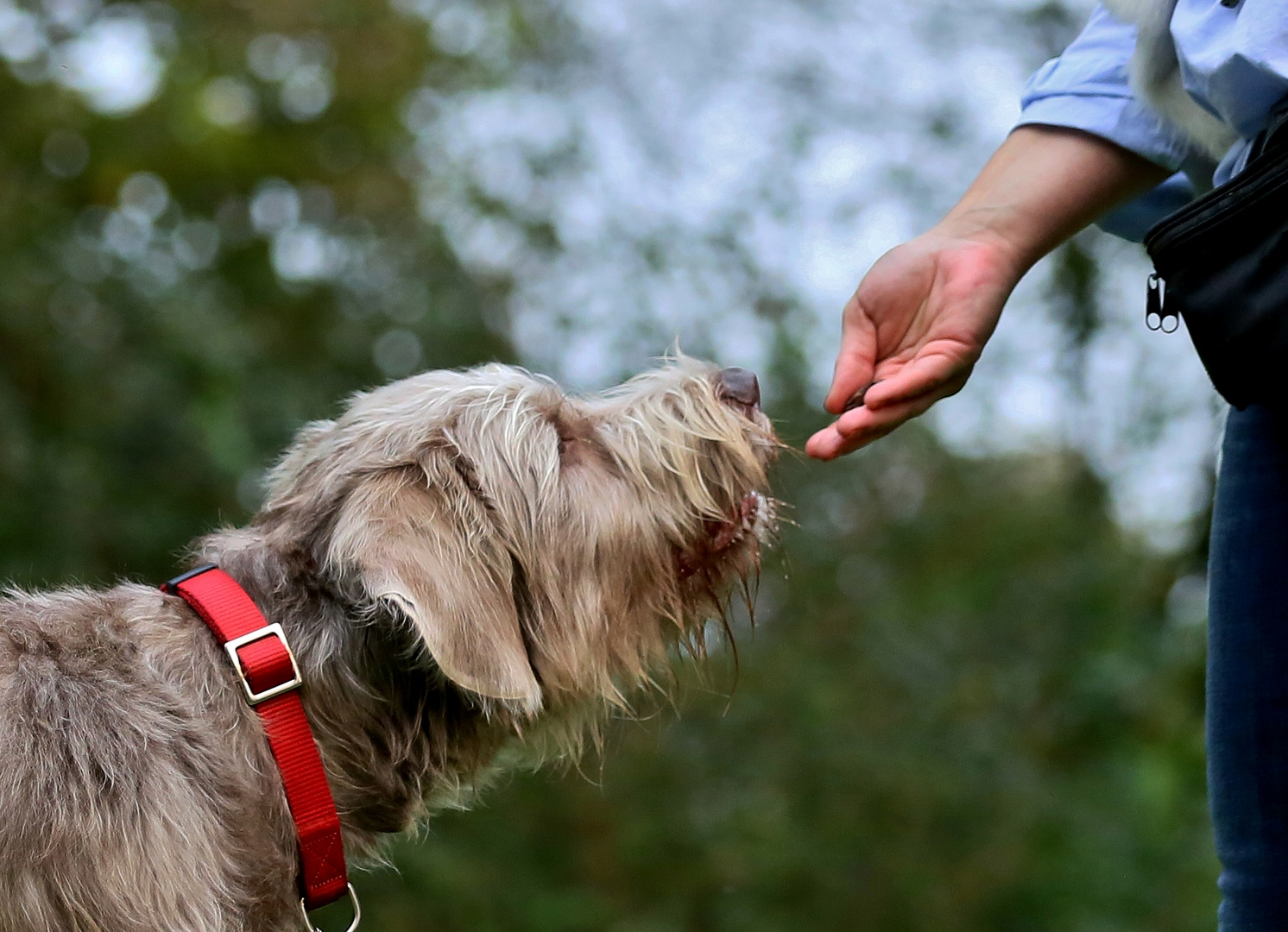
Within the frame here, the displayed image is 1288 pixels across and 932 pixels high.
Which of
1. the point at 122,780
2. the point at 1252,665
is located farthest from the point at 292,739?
the point at 1252,665

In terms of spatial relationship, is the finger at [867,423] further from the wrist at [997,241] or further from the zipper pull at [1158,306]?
the zipper pull at [1158,306]

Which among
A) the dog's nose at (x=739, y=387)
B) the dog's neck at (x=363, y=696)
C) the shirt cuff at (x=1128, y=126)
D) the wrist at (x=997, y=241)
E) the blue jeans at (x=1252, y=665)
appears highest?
the shirt cuff at (x=1128, y=126)

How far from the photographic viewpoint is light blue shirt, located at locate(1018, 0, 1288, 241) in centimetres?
188

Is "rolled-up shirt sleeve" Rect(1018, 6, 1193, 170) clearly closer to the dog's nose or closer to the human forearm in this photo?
the human forearm

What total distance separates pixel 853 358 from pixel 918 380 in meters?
0.25

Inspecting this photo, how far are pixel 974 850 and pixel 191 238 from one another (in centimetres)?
545

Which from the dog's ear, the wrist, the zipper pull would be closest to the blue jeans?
the zipper pull

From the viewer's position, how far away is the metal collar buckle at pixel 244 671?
2373mm

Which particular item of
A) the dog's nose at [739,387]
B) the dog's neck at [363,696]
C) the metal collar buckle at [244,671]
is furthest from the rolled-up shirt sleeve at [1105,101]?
the metal collar buckle at [244,671]

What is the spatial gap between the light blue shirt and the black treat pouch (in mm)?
93

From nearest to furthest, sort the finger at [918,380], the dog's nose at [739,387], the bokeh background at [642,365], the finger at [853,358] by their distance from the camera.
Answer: the finger at [918,380], the finger at [853,358], the dog's nose at [739,387], the bokeh background at [642,365]

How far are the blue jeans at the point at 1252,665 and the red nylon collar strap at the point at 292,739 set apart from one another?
1.66 metres

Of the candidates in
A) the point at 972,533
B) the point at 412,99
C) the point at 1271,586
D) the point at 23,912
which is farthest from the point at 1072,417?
the point at 23,912

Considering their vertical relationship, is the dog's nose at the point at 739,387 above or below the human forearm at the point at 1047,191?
below
